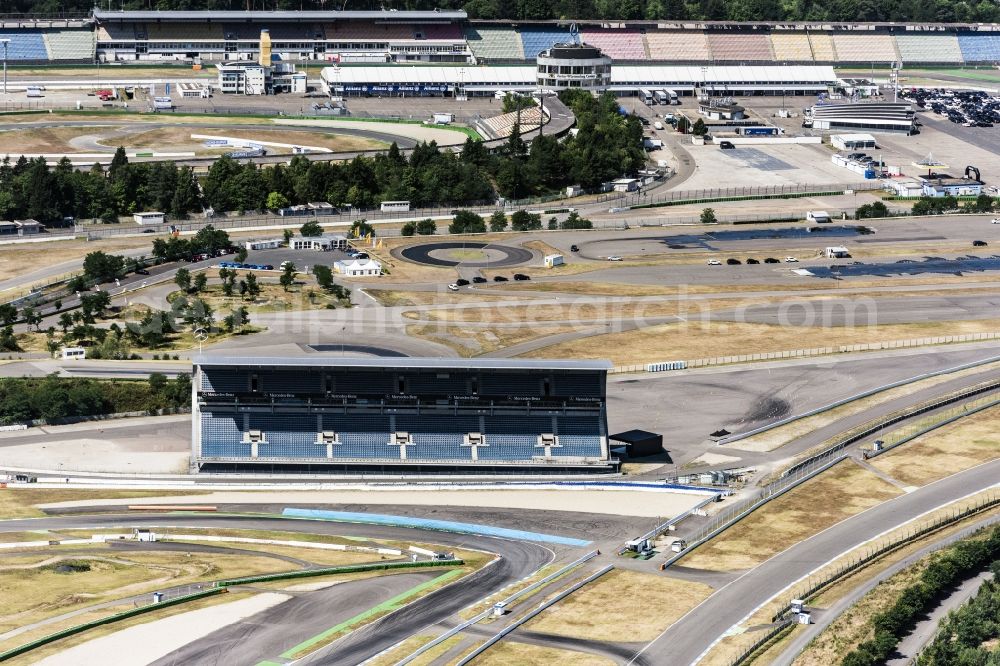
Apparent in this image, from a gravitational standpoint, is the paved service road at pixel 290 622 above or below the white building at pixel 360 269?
below

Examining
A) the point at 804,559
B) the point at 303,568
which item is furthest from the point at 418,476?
the point at 804,559

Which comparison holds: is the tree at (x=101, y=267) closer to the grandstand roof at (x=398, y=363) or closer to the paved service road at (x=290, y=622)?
the grandstand roof at (x=398, y=363)

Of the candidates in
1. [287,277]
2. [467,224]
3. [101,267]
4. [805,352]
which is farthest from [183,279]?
[805,352]

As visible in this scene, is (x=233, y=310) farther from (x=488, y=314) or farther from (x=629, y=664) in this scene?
(x=629, y=664)

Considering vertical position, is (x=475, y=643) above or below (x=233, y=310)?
below

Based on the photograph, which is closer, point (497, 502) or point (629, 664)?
point (629, 664)

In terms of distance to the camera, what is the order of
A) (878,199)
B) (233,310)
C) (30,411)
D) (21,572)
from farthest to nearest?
1. (878,199)
2. (233,310)
3. (30,411)
4. (21,572)

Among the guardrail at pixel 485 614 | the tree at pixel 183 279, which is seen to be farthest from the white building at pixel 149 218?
the guardrail at pixel 485 614
